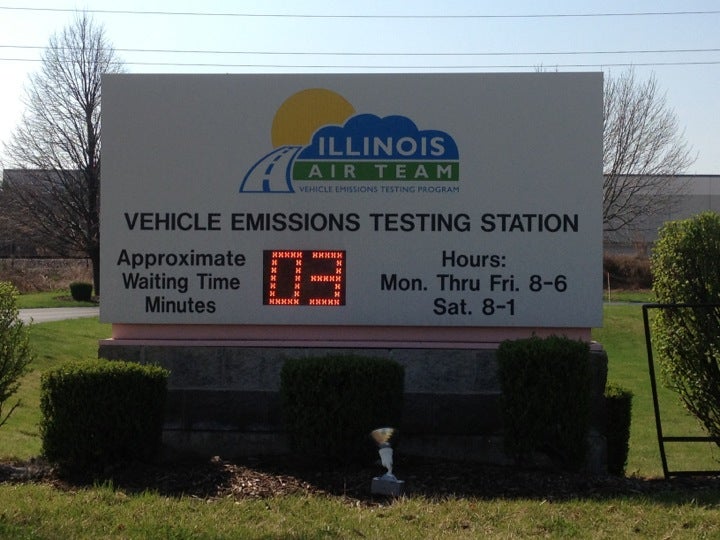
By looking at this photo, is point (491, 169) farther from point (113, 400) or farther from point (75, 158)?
point (75, 158)

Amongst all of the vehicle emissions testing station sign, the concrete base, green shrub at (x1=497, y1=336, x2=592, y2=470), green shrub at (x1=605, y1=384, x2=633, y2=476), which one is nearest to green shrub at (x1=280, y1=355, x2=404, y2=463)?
green shrub at (x1=497, y1=336, x2=592, y2=470)

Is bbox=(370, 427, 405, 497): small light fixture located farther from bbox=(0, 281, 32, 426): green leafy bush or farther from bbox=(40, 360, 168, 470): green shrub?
bbox=(0, 281, 32, 426): green leafy bush

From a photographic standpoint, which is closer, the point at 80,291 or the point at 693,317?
the point at 693,317

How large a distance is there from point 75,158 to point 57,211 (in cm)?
355

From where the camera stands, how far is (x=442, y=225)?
379 inches

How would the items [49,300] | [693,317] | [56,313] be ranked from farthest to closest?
[49,300] → [56,313] → [693,317]

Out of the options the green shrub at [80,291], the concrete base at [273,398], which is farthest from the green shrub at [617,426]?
the green shrub at [80,291]

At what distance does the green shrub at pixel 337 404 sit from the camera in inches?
322

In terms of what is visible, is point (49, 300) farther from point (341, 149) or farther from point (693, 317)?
point (693, 317)

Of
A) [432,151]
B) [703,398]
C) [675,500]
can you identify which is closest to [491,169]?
[432,151]

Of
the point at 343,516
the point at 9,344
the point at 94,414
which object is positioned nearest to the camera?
the point at 343,516

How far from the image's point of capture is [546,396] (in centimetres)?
814

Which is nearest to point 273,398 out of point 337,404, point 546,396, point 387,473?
point 337,404

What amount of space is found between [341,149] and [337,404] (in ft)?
9.34
